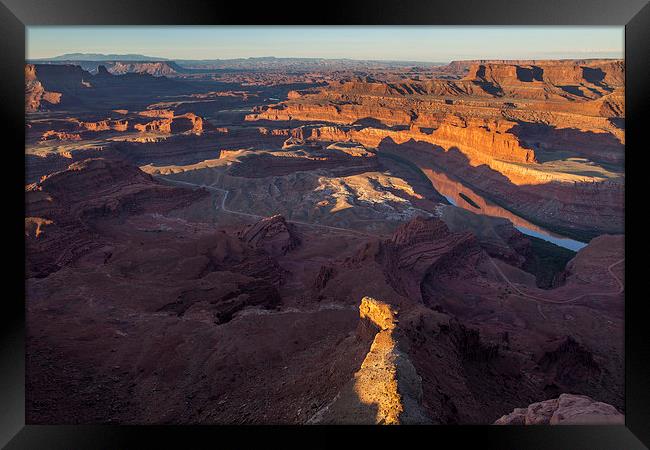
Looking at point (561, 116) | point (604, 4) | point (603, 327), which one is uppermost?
point (561, 116)

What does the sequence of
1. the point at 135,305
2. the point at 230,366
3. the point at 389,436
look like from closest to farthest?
the point at 389,436 < the point at 230,366 < the point at 135,305

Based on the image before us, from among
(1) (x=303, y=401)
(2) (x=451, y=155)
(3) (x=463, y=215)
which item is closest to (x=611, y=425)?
(1) (x=303, y=401)

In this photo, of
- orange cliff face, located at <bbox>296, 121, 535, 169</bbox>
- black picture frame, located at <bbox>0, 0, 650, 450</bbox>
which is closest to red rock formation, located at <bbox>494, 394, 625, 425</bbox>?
black picture frame, located at <bbox>0, 0, 650, 450</bbox>

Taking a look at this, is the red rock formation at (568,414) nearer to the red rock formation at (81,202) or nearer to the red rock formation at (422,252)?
the red rock formation at (422,252)

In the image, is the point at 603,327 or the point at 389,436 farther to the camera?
the point at 603,327

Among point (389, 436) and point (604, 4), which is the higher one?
point (604, 4)

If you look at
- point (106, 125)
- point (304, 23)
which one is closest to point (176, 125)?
point (106, 125)

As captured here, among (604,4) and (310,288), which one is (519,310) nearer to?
(310,288)
